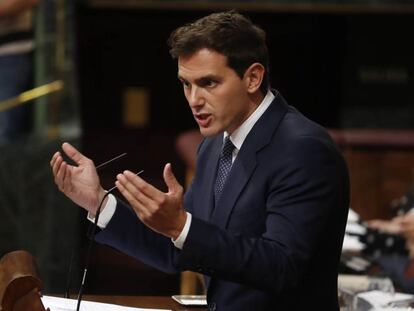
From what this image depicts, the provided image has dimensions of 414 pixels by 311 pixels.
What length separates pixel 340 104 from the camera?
23.5ft

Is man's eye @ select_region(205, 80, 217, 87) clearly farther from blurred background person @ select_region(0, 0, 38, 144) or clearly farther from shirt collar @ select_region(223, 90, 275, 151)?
blurred background person @ select_region(0, 0, 38, 144)

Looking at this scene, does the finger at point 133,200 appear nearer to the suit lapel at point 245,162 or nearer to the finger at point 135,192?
the finger at point 135,192

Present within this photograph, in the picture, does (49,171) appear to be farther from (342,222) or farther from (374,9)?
(342,222)

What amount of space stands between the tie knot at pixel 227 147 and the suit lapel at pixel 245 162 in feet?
0.27

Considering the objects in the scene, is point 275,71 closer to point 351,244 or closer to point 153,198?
point 351,244

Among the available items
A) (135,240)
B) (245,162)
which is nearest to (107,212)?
(135,240)

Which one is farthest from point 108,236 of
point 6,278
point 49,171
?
point 49,171

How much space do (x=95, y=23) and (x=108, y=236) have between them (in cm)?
484

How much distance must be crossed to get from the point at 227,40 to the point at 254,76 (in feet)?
0.35

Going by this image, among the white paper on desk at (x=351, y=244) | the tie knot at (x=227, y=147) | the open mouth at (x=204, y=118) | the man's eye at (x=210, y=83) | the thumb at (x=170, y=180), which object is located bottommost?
the white paper on desk at (x=351, y=244)

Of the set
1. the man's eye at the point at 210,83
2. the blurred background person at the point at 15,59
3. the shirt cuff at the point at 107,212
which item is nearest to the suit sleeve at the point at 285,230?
the man's eye at the point at 210,83

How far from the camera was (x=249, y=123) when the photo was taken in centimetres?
253

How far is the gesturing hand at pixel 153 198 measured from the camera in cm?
216

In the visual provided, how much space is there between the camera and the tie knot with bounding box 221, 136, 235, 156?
2.61 metres
